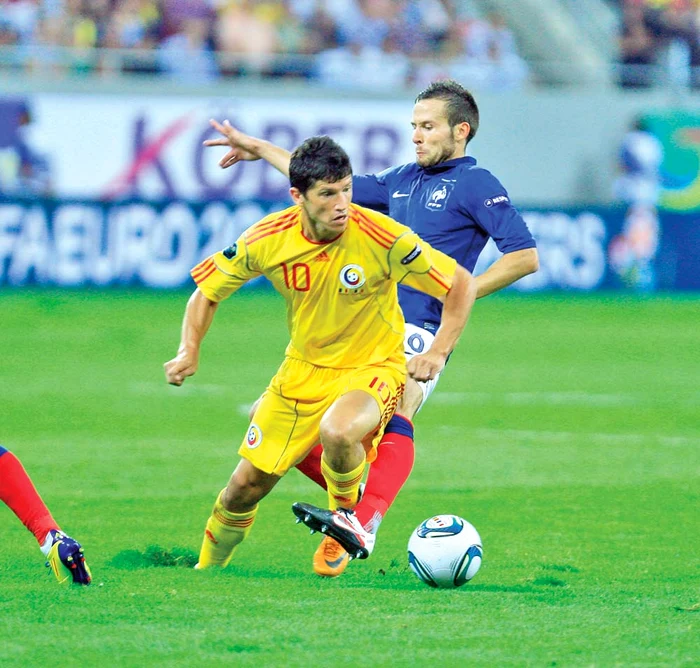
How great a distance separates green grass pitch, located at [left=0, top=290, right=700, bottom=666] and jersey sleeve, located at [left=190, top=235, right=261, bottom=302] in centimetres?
121

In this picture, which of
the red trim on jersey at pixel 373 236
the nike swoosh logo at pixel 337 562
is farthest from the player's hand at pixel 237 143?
the nike swoosh logo at pixel 337 562

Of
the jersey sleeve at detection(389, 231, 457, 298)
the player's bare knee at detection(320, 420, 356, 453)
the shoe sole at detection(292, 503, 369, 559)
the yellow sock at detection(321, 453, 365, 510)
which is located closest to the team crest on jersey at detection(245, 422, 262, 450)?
the yellow sock at detection(321, 453, 365, 510)

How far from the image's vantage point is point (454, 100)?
7.01 meters

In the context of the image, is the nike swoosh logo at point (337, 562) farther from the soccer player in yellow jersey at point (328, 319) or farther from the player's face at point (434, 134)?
the player's face at point (434, 134)

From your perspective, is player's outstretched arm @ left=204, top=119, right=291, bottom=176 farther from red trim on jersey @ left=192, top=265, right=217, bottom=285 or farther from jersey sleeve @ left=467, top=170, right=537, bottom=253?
red trim on jersey @ left=192, top=265, right=217, bottom=285

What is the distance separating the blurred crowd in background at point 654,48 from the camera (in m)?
23.6

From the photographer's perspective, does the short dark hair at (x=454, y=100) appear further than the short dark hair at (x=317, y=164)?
Yes

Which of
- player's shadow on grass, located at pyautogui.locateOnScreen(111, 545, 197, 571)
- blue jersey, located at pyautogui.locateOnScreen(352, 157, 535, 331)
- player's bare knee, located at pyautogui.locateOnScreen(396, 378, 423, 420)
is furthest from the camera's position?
blue jersey, located at pyautogui.locateOnScreen(352, 157, 535, 331)

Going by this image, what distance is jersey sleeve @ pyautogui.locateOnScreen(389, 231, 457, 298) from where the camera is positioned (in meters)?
6.02

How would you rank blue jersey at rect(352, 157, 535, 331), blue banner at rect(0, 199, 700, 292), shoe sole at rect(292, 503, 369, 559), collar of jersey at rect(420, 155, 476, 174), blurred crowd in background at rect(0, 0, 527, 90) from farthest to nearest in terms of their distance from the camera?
blurred crowd in background at rect(0, 0, 527, 90)
blue banner at rect(0, 199, 700, 292)
collar of jersey at rect(420, 155, 476, 174)
blue jersey at rect(352, 157, 535, 331)
shoe sole at rect(292, 503, 369, 559)

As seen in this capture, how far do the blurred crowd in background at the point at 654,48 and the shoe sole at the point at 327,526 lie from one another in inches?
753

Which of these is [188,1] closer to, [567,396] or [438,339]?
[567,396]

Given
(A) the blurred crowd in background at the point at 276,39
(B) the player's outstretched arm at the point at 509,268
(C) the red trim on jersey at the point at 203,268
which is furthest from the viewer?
(A) the blurred crowd in background at the point at 276,39

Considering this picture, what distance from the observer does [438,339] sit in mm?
6059
